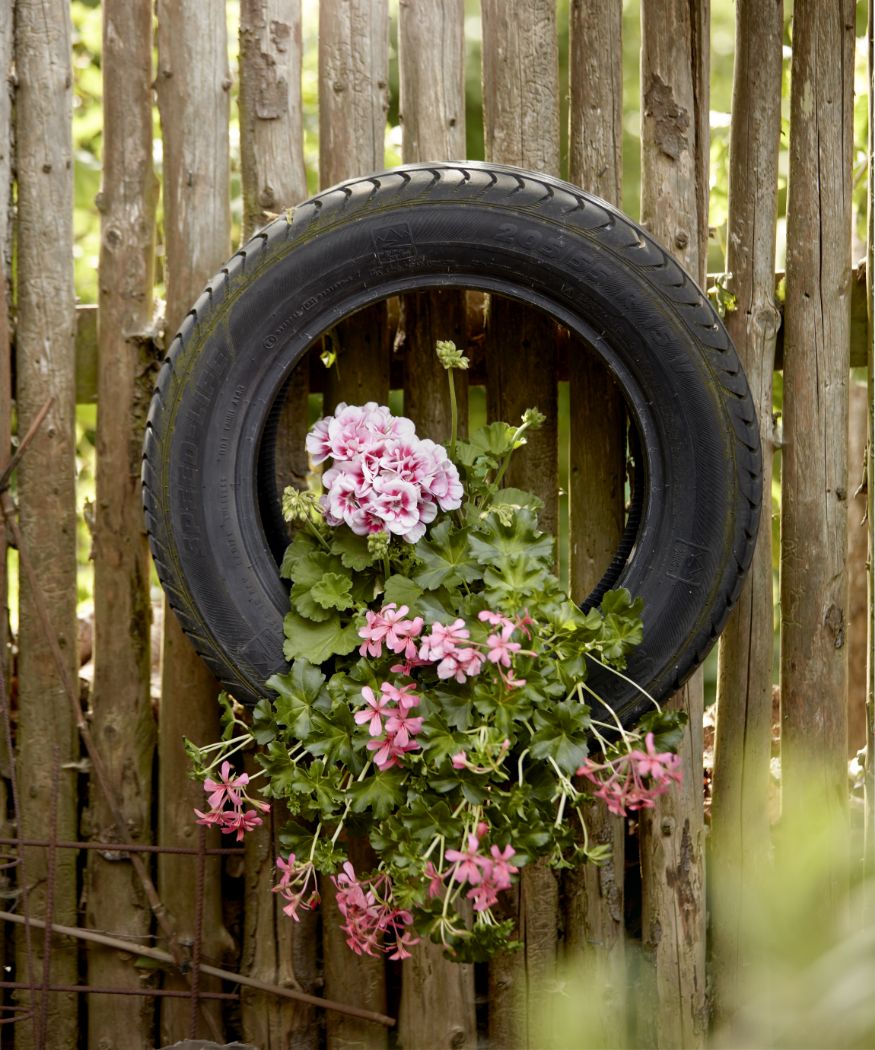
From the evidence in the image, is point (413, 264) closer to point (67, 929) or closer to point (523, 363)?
point (523, 363)

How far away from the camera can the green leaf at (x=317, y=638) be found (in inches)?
59.9

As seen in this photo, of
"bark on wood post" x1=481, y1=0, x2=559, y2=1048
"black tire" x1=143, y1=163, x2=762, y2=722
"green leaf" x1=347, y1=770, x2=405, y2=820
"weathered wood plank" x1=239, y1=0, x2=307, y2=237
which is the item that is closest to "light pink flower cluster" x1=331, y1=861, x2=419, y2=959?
"green leaf" x1=347, y1=770, x2=405, y2=820

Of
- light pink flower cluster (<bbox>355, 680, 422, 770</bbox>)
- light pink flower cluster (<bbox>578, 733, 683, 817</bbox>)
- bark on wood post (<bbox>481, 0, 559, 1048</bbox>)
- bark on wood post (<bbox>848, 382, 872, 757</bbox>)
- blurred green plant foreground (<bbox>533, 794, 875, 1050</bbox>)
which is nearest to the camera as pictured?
blurred green plant foreground (<bbox>533, 794, 875, 1050</bbox>)

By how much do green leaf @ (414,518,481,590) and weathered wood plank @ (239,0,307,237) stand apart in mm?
732

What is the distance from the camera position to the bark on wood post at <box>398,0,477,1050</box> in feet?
5.82

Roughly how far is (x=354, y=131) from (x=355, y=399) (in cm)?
50

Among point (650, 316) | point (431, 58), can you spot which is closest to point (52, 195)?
point (431, 58)

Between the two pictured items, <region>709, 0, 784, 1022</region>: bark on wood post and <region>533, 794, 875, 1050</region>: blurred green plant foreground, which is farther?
<region>709, 0, 784, 1022</region>: bark on wood post

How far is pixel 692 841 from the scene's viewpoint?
1.86 metres

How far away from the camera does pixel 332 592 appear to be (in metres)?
1.53

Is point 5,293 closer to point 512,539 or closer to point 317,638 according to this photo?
point 317,638

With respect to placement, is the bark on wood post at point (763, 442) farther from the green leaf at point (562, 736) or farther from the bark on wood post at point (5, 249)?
the bark on wood post at point (5, 249)

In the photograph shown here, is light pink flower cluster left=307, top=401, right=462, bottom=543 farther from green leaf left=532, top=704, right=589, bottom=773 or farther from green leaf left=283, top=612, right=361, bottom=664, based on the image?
green leaf left=532, top=704, right=589, bottom=773

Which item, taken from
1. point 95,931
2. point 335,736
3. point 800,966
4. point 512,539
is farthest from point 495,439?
point 95,931
